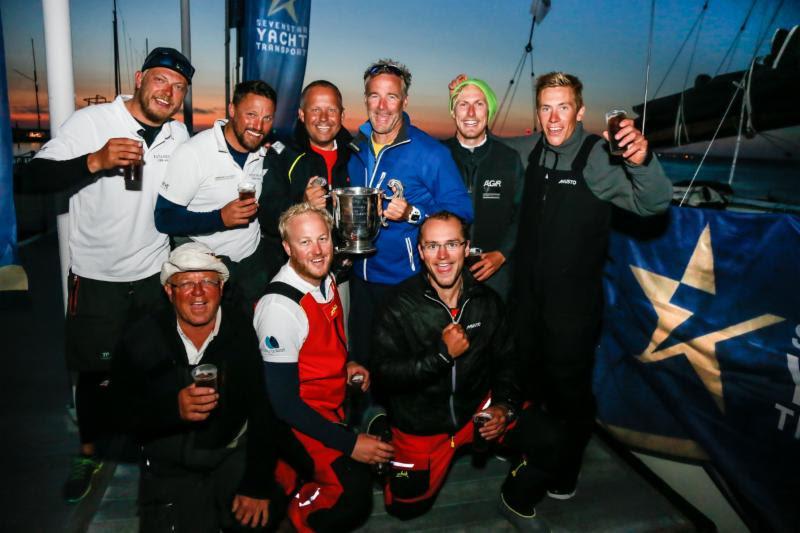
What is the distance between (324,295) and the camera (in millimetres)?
3164

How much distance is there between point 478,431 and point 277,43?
6928 millimetres

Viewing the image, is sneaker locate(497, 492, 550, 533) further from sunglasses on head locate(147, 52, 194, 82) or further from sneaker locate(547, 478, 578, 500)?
sunglasses on head locate(147, 52, 194, 82)

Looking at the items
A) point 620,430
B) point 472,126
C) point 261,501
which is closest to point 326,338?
point 261,501

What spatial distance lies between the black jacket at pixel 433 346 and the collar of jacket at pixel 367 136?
103 cm

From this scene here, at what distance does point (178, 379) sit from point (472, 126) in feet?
8.38

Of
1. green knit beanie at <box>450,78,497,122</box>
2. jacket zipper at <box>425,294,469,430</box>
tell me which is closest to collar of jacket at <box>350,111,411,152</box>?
green knit beanie at <box>450,78,497,122</box>

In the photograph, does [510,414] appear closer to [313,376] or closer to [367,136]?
[313,376]

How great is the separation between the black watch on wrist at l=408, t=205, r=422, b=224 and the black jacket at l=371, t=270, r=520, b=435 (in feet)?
1.32

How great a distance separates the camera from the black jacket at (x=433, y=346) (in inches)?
129

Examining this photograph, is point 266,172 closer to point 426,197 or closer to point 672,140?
point 426,197

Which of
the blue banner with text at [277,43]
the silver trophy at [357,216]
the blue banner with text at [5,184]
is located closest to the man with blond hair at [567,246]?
the silver trophy at [357,216]

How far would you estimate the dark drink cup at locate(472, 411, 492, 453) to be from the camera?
3.09m

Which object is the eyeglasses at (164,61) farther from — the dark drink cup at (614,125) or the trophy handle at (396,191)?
the dark drink cup at (614,125)

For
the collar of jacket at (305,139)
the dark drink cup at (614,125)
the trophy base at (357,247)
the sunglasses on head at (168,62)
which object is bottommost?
the trophy base at (357,247)
